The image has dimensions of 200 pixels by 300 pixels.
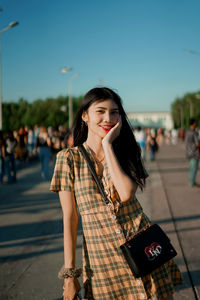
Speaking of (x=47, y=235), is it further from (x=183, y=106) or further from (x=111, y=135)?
(x=183, y=106)

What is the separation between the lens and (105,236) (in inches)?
65.9

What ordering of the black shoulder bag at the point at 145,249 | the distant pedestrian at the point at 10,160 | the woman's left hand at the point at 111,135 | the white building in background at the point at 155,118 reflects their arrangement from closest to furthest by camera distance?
the black shoulder bag at the point at 145,249 < the woman's left hand at the point at 111,135 < the distant pedestrian at the point at 10,160 < the white building in background at the point at 155,118

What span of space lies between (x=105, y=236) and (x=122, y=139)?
0.61 metres

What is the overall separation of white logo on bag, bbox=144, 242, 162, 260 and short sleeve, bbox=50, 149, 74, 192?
0.51 m

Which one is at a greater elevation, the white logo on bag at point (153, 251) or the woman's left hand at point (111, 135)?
the woman's left hand at point (111, 135)

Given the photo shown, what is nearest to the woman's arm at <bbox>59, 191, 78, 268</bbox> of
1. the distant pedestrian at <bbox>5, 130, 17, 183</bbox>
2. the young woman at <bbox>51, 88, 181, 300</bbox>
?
the young woman at <bbox>51, 88, 181, 300</bbox>

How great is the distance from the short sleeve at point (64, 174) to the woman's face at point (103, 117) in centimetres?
22

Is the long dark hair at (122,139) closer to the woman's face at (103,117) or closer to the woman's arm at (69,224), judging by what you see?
the woman's face at (103,117)

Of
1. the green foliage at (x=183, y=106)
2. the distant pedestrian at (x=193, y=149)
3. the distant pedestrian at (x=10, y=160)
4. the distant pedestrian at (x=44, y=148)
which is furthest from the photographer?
the green foliage at (x=183, y=106)

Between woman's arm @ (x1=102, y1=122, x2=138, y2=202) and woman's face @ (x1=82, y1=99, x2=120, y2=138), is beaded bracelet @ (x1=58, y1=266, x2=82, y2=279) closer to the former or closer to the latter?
woman's arm @ (x1=102, y1=122, x2=138, y2=202)

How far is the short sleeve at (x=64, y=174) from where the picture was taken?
5.71 feet

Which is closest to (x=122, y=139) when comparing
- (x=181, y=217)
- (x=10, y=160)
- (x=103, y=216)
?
(x=103, y=216)

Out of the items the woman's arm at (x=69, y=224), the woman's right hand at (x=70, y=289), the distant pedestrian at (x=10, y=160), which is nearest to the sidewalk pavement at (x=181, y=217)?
the woman's arm at (x=69, y=224)

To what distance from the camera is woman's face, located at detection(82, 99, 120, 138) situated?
5.99 feet
